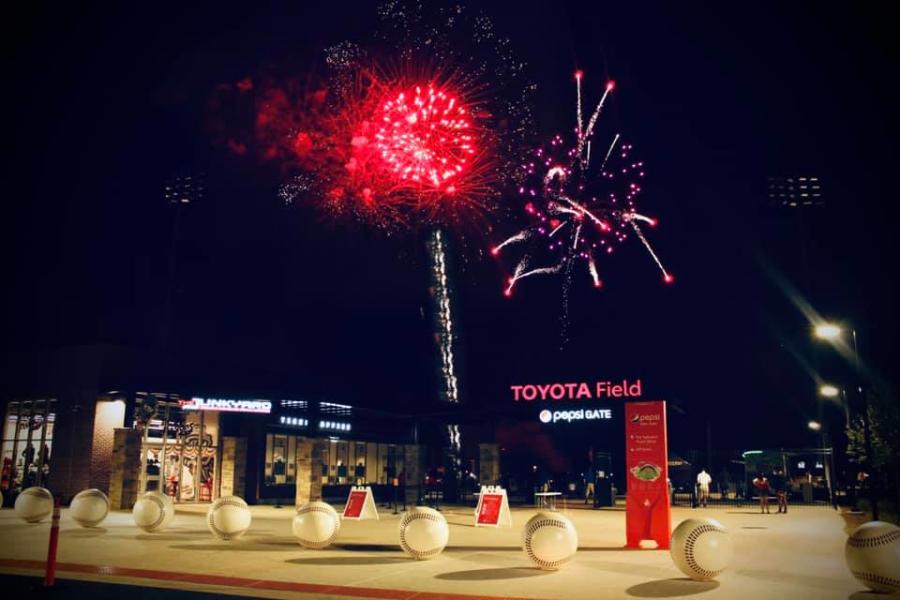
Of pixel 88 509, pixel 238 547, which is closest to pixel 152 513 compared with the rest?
pixel 88 509

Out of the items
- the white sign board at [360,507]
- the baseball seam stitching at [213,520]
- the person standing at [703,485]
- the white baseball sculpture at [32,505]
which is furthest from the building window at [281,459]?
the person standing at [703,485]

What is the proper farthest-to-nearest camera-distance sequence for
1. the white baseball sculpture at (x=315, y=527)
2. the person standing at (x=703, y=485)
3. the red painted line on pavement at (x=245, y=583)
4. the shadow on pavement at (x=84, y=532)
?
the person standing at (x=703, y=485) < the shadow on pavement at (x=84, y=532) < the white baseball sculpture at (x=315, y=527) < the red painted line on pavement at (x=245, y=583)

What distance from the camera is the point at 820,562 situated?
43.0ft

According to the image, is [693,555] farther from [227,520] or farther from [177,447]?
[177,447]

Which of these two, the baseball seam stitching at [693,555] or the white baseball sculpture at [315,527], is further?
the white baseball sculpture at [315,527]

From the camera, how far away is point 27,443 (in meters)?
29.0

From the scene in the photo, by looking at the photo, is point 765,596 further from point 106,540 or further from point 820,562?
point 106,540

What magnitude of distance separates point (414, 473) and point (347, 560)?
19.3 meters

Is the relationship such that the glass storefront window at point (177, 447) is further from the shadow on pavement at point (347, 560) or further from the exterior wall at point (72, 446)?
the shadow on pavement at point (347, 560)

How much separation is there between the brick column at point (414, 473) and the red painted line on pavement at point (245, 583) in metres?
20.9

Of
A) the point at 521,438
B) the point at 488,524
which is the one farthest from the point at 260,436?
the point at 521,438

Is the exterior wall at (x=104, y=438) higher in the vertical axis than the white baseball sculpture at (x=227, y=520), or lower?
higher

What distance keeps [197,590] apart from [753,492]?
123ft

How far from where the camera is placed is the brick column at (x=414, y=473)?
31.9 m
